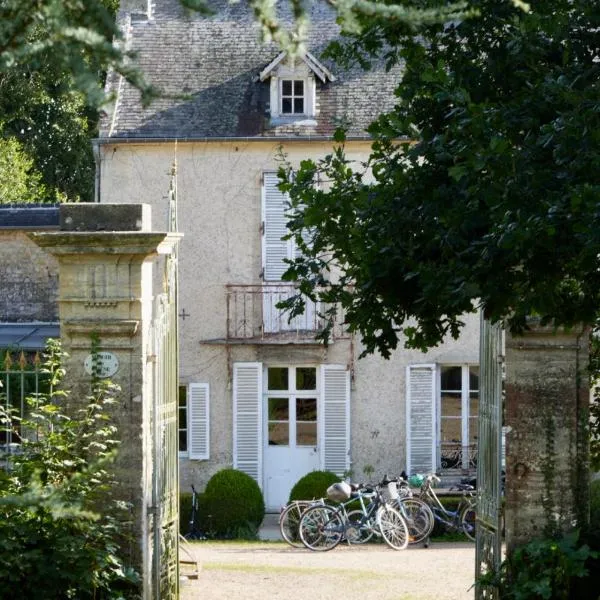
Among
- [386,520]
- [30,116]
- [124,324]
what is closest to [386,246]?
[124,324]

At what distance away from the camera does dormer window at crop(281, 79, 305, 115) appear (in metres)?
22.0

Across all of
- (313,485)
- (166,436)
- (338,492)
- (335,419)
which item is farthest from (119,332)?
(335,419)

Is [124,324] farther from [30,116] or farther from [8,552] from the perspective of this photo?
[30,116]

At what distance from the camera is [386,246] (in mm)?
8078

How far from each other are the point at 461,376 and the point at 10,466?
13542 millimetres

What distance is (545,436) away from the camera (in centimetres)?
884

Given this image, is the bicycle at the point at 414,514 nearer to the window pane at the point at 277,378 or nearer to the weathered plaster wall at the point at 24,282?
the window pane at the point at 277,378

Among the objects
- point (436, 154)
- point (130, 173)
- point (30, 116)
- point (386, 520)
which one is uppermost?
point (30, 116)

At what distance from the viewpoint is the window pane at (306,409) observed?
71.3 ft

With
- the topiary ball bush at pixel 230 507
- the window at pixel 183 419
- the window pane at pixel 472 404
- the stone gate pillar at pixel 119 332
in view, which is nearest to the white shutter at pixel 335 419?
the topiary ball bush at pixel 230 507

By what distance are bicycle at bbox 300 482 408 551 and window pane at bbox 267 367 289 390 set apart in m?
4.35

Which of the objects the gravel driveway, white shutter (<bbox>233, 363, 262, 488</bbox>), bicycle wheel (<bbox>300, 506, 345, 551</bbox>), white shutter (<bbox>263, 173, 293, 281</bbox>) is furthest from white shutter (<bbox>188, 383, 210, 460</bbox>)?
bicycle wheel (<bbox>300, 506, 345, 551</bbox>)

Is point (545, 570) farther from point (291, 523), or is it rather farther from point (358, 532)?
point (291, 523)

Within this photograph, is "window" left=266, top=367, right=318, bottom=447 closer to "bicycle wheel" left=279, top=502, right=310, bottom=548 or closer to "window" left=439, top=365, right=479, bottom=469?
"window" left=439, top=365, right=479, bottom=469
